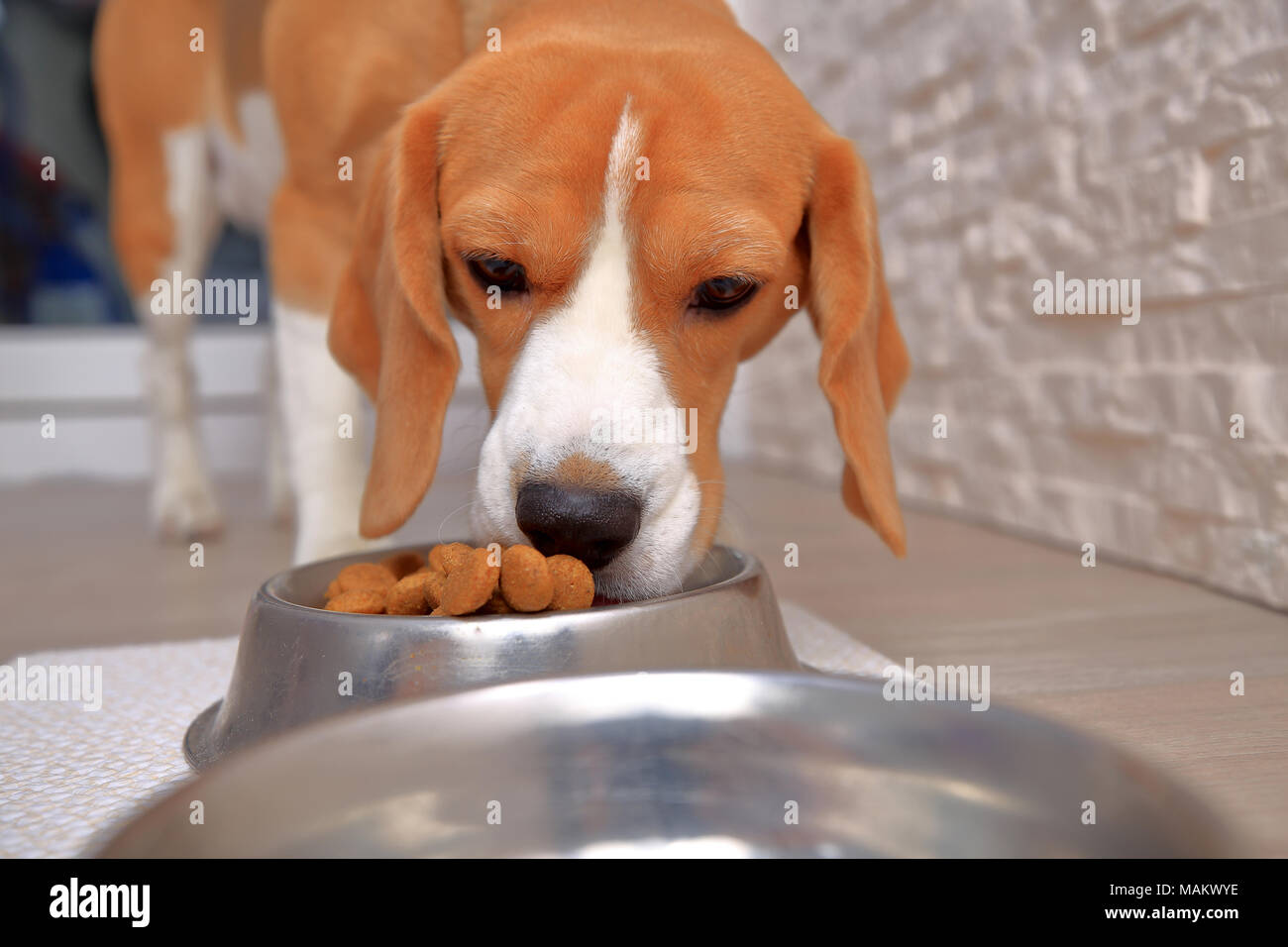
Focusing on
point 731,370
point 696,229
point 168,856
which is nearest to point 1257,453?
point 731,370

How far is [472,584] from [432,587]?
0.10m

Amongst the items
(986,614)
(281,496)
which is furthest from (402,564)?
(281,496)

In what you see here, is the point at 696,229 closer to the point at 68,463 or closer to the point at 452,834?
the point at 452,834

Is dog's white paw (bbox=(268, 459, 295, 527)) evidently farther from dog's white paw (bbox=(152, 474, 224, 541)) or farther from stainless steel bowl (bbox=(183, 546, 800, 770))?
stainless steel bowl (bbox=(183, 546, 800, 770))

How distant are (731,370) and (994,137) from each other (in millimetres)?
1378

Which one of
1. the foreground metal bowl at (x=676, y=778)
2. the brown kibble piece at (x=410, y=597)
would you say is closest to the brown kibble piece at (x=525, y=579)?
the brown kibble piece at (x=410, y=597)

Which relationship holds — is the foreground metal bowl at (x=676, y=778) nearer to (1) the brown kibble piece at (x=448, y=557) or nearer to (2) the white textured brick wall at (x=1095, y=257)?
(1) the brown kibble piece at (x=448, y=557)

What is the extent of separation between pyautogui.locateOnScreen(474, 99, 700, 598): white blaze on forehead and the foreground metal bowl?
13.2 inches

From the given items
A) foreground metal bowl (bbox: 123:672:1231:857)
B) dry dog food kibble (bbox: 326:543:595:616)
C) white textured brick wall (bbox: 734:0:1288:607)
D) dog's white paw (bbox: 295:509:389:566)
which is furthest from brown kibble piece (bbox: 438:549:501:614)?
white textured brick wall (bbox: 734:0:1288:607)

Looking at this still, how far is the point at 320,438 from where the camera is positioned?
179 centimetres

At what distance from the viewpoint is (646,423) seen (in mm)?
1171

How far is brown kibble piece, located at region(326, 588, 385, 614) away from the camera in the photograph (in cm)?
116

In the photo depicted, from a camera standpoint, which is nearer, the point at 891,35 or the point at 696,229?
the point at 696,229

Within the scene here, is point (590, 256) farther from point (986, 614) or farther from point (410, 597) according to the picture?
point (986, 614)
